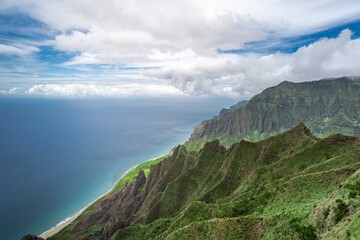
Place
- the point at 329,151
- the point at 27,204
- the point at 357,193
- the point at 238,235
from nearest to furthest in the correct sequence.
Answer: the point at 357,193
the point at 238,235
the point at 329,151
the point at 27,204

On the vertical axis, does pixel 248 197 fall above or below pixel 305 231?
below

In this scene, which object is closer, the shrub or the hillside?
the shrub

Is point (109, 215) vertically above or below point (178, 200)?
below

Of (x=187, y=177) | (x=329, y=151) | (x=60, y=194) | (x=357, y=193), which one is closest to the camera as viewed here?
(x=357, y=193)

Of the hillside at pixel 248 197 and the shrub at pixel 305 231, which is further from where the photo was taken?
the hillside at pixel 248 197

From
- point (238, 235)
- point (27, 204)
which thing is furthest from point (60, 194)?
point (238, 235)

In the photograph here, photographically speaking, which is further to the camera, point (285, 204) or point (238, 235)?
point (285, 204)

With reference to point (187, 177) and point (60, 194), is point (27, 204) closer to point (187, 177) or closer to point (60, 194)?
point (60, 194)

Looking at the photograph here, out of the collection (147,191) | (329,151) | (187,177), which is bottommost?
(147,191)
